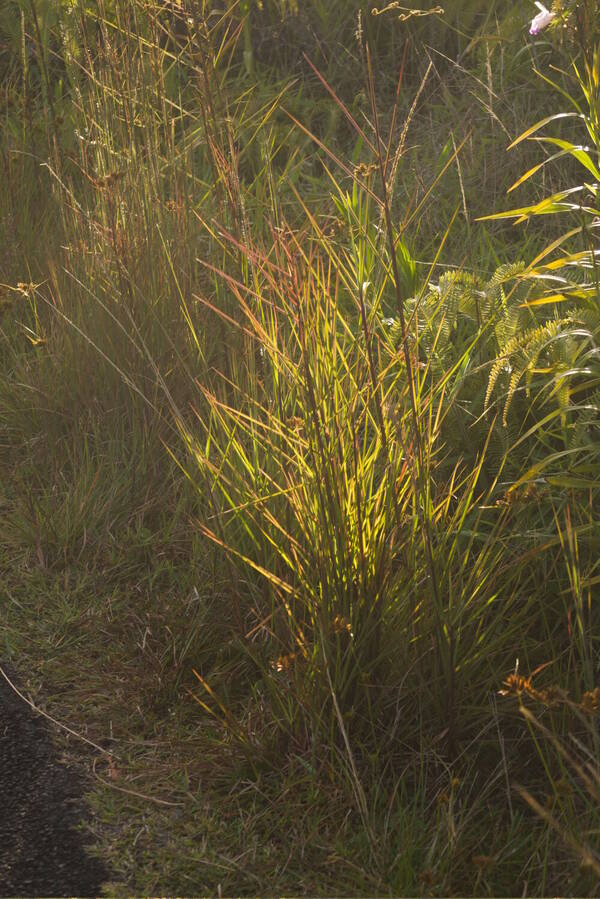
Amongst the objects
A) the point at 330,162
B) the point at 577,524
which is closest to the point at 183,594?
the point at 577,524

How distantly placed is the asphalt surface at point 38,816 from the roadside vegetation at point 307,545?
0.04 meters

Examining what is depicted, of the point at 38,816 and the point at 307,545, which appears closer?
the point at 38,816

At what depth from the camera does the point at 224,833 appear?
5.67 ft

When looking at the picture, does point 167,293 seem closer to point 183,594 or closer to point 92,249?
point 92,249

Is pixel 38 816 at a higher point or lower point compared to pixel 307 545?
lower

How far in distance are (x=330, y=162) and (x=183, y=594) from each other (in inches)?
113

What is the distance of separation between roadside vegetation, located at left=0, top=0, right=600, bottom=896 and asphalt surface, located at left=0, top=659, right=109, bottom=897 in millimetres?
40

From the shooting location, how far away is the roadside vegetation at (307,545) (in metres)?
1.69

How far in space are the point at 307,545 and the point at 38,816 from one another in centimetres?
64


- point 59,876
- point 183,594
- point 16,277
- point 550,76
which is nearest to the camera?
point 59,876

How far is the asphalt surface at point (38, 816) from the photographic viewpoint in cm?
161

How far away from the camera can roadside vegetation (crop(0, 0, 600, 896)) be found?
169 centimetres

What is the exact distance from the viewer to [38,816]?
5.76 ft

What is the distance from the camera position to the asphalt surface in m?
1.61
